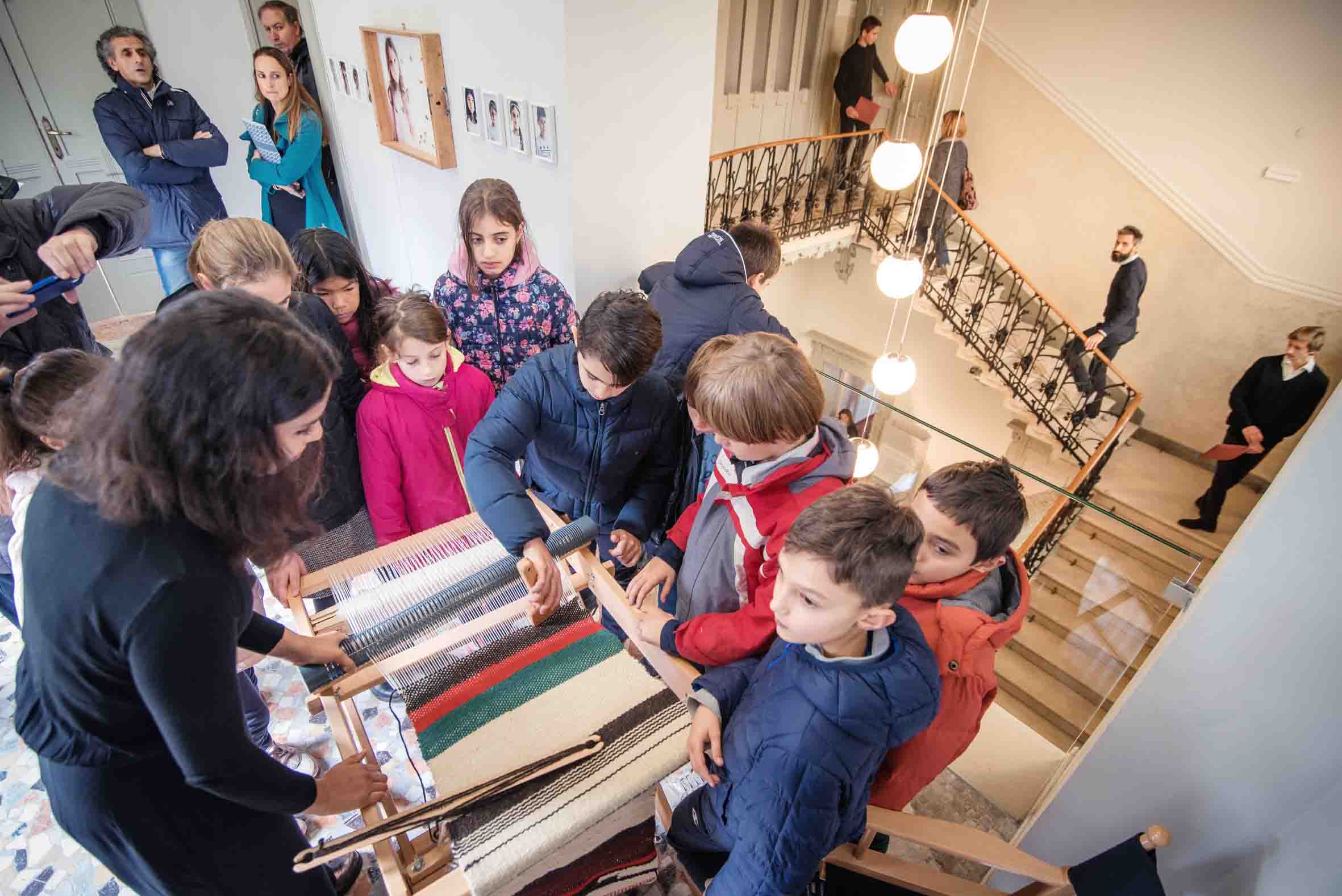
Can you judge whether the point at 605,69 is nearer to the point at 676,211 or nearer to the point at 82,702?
the point at 676,211

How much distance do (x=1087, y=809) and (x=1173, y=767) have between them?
334mm

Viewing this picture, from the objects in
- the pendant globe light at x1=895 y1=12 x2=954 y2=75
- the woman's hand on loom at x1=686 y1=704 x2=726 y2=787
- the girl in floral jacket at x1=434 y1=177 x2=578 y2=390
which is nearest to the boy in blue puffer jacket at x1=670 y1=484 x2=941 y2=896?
the woman's hand on loom at x1=686 y1=704 x2=726 y2=787

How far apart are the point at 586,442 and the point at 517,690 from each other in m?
0.78

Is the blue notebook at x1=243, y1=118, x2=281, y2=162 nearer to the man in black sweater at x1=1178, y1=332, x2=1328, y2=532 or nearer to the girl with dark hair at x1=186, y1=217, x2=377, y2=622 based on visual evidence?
the girl with dark hair at x1=186, y1=217, x2=377, y2=622

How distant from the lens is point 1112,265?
7.02m

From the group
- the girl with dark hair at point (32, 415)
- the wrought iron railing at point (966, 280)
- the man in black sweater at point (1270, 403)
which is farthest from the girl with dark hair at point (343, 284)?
the man in black sweater at point (1270, 403)

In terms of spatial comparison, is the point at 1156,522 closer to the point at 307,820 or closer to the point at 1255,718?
the point at 1255,718

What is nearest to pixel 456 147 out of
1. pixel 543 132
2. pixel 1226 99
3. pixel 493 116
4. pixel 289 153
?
pixel 493 116

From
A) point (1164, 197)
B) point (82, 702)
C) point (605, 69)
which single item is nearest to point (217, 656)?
point (82, 702)

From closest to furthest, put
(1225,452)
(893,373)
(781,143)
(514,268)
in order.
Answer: (514,268)
(893,373)
(1225,452)
(781,143)

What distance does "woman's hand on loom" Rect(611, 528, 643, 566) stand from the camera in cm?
192

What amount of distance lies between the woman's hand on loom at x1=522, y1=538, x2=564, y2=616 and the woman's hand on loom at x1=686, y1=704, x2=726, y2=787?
17.0 inches

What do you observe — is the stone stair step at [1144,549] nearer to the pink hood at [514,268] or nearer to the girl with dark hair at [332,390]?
the girl with dark hair at [332,390]

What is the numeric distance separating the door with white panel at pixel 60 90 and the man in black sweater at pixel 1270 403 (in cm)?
875
